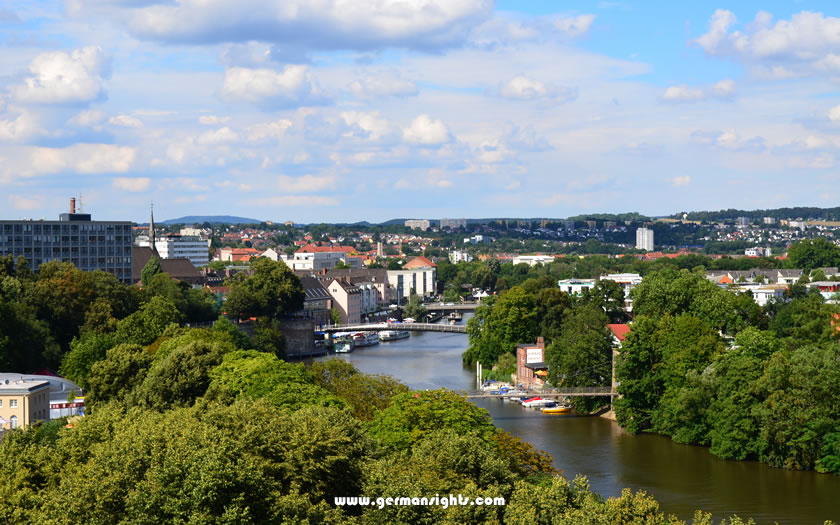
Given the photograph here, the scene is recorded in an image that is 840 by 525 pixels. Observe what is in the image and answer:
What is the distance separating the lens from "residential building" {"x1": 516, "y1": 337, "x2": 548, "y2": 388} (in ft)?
177

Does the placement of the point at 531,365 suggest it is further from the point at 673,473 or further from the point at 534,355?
the point at 673,473

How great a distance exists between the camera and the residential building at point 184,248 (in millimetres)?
143875

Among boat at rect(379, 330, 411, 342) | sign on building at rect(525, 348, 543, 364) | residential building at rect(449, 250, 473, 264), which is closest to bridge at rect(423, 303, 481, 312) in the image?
boat at rect(379, 330, 411, 342)

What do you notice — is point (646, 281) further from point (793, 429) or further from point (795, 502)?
point (795, 502)

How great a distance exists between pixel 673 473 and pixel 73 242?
55517 mm

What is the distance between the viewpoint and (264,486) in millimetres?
18859

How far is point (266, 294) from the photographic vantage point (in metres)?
71.9

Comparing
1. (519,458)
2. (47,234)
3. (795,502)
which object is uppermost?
(47,234)

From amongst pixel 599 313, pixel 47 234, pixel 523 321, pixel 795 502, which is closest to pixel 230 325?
pixel 523 321

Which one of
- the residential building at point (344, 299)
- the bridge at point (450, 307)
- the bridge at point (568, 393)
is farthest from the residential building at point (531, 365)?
the residential building at point (344, 299)

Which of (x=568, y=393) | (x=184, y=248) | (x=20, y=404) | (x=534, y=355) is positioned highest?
(x=184, y=248)

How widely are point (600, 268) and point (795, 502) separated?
97538mm

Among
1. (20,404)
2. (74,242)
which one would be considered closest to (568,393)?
(20,404)

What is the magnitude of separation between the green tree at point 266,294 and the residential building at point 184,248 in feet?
231
